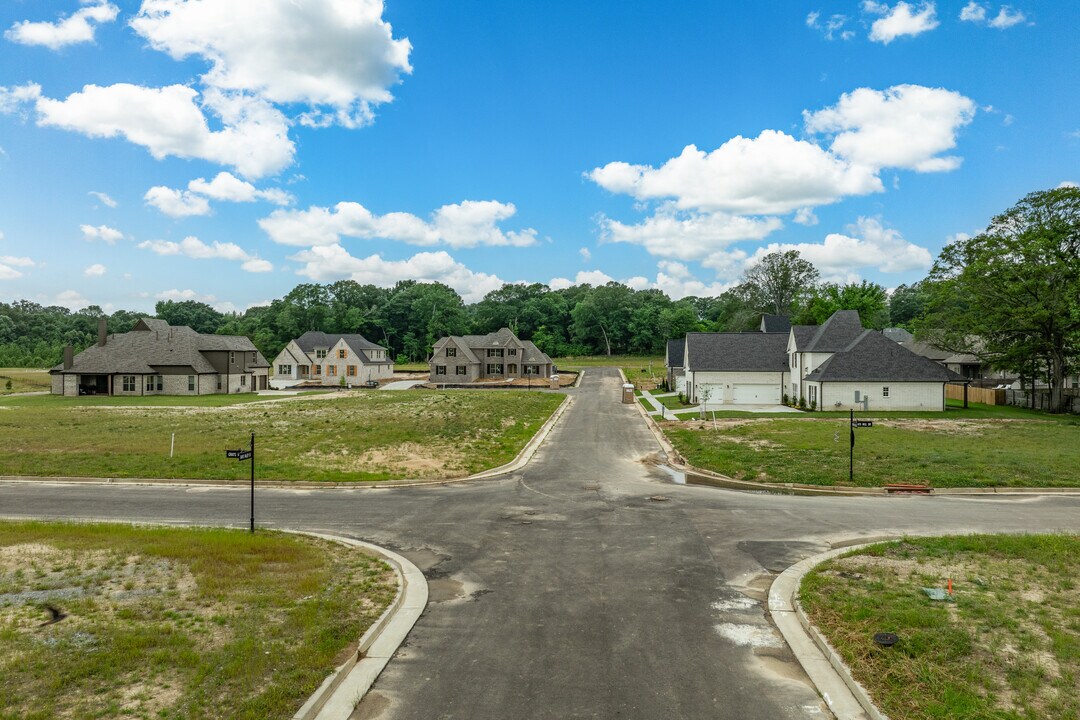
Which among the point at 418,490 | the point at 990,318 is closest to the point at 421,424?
the point at 418,490

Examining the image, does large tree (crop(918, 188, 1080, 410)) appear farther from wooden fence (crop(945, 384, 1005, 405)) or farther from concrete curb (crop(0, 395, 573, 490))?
concrete curb (crop(0, 395, 573, 490))

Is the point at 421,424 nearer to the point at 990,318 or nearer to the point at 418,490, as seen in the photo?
the point at 418,490

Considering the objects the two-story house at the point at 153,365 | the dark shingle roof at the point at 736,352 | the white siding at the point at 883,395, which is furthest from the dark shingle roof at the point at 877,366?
the two-story house at the point at 153,365

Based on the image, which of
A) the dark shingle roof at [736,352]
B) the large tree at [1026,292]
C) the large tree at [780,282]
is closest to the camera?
the large tree at [1026,292]

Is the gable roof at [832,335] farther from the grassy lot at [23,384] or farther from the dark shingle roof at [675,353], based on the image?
the grassy lot at [23,384]

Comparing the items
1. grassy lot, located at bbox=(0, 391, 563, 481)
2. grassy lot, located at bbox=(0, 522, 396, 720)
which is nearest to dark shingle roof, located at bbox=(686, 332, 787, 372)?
grassy lot, located at bbox=(0, 391, 563, 481)

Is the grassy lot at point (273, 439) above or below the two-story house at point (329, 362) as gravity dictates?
below

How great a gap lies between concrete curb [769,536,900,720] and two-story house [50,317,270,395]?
66.9m

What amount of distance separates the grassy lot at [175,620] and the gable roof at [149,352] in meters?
57.0

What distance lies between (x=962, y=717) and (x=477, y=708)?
550 centimetres

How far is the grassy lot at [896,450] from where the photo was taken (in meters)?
22.6

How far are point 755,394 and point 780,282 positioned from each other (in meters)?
62.2

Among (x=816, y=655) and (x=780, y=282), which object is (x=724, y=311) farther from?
(x=816, y=655)

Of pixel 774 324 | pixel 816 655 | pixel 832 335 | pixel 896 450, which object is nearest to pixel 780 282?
pixel 774 324
